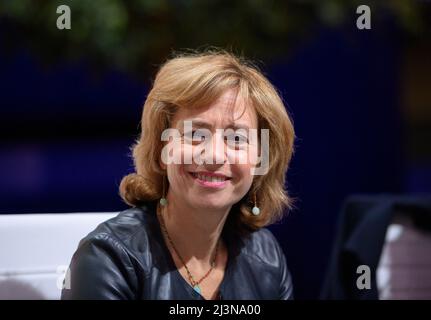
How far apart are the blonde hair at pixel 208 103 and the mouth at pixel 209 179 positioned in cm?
11

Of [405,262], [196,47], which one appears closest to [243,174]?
[405,262]

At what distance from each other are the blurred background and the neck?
158 centimetres

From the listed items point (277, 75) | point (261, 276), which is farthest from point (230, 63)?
point (277, 75)

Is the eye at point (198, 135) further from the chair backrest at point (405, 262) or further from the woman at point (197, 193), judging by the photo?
the chair backrest at point (405, 262)

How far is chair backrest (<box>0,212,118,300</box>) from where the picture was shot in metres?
1.46

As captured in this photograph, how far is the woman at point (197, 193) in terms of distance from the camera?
129 centimetres

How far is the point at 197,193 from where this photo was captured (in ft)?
4.37

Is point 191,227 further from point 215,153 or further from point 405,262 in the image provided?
point 405,262

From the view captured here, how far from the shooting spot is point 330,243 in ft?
10.5

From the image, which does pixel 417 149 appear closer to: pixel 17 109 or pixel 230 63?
pixel 17 109

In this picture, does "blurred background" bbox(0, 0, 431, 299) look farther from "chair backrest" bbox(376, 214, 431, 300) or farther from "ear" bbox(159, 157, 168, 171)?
"ear" bbox(159, 157, 168, 171)

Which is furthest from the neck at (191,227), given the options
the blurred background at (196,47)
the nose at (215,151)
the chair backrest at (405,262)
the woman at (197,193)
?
the blurred background at (196,47)

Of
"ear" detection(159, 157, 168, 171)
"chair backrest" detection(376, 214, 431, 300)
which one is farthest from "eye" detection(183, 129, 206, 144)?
"chair backrest" detection(376, 214, 431, 300)
